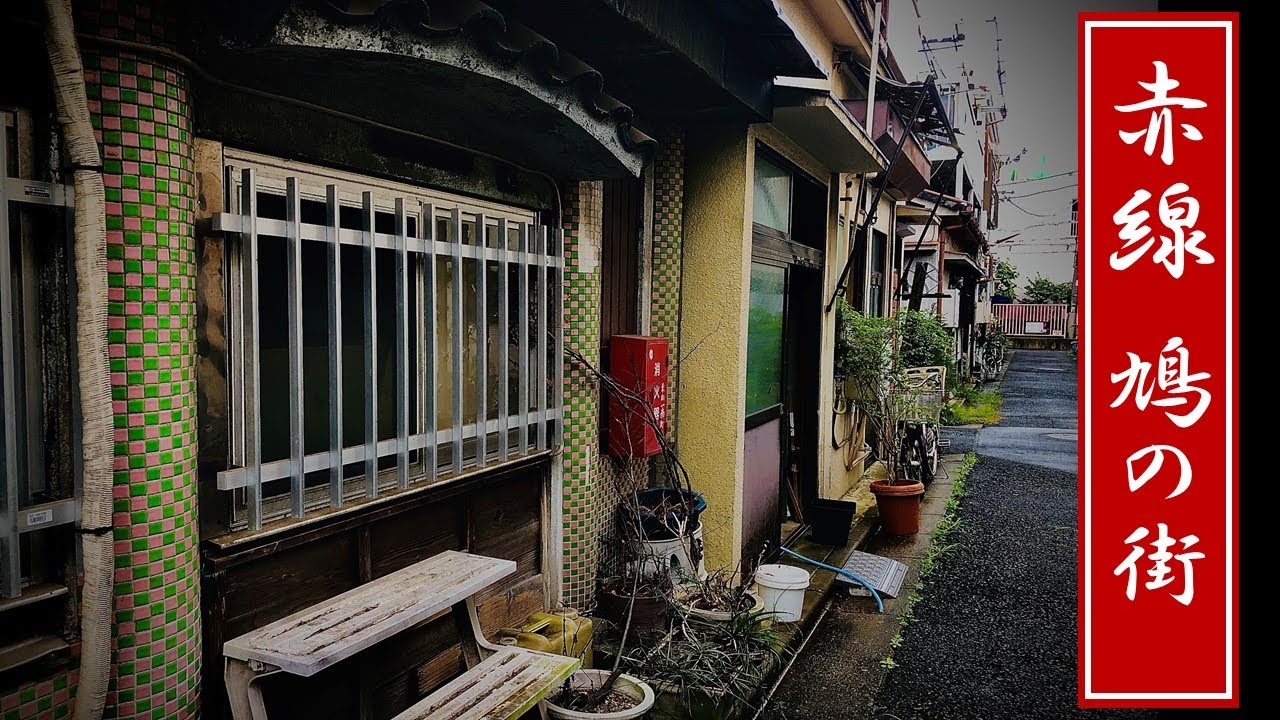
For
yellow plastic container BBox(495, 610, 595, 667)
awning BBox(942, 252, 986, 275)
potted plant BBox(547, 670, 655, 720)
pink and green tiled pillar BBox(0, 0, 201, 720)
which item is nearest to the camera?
pink and green tiled pillar BBox(0, 0, 201, 720)

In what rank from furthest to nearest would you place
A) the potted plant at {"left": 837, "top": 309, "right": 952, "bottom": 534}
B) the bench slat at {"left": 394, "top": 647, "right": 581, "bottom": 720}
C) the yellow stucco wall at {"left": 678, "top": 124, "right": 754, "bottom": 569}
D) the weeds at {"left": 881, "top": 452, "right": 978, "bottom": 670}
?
1. the potted plant at {"left": 837, "top": 309, "right": 952, "bottom": 534}
2. the weeds at {"left": 881, "top": 452, "right": 978, "bottom": 670}
3. the yellow stucco wall at {"left": 678, "top": 124, "right": 754, "bottom": 569}
4. the bench slat at {"left": 394, "top": 647, "right": 581, "bottom": 720}

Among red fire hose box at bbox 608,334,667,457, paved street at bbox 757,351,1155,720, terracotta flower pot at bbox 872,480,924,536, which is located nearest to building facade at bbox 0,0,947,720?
red fire hose box at bbox 608,334,667,457

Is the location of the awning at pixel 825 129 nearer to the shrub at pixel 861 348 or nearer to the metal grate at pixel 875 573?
the shrub at pixel 861 348

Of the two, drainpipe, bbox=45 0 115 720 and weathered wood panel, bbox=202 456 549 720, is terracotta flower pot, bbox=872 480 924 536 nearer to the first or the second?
weathered wood panel, bbox=202 456 549 720

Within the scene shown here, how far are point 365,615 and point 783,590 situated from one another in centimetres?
344

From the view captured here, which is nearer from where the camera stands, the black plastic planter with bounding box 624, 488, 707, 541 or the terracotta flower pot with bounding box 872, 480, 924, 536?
the black plastic planter with bounding box 624, 488, 707, 541

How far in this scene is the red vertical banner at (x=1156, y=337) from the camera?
3.63 meters

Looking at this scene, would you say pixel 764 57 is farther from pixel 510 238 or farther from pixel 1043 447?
pixel 1043 447

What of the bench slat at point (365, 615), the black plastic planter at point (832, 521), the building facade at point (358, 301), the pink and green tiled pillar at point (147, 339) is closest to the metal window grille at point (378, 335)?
the building facade at point (358, 301)

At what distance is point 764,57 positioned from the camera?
17.9ft

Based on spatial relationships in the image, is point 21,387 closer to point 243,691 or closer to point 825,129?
point 243,691

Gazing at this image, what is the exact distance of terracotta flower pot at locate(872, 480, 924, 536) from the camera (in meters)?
8.86

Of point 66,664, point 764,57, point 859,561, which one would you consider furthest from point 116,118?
point 859,561

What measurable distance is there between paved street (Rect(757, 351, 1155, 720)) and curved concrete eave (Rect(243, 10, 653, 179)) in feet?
11.5
